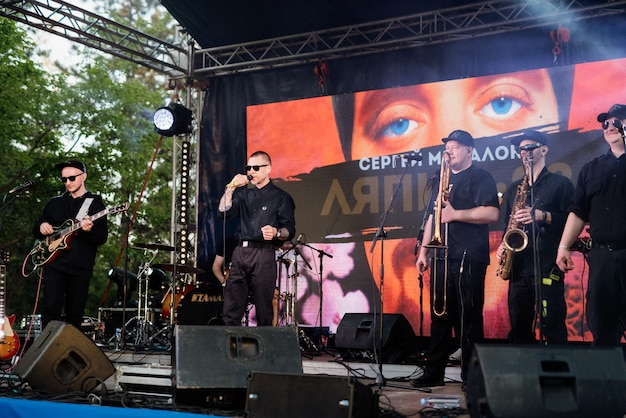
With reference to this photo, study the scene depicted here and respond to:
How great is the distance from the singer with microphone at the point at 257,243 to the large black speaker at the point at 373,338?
1025 mm

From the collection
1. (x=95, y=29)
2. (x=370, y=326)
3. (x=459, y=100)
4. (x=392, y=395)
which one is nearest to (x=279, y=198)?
(x=370, y=326)

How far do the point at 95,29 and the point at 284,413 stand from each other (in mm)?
6694

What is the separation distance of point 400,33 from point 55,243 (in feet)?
16.1

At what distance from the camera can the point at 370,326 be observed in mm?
6902

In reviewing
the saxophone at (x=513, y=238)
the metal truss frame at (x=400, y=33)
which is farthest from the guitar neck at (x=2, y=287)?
the saxophone at (x=513, y=238)

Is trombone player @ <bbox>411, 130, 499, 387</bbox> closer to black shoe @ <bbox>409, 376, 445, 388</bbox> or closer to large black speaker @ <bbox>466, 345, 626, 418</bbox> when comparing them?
black shoe @ <bbox>409, 376, 445, 388</bbox>

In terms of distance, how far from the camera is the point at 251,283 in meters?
6.32

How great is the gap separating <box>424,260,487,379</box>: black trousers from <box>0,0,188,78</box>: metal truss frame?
5.09 m

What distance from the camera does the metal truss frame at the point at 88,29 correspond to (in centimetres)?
798

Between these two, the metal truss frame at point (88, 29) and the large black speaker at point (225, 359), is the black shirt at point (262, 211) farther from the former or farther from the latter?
the metal truss frame at point (88, 29)

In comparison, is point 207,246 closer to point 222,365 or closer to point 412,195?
point 412,195

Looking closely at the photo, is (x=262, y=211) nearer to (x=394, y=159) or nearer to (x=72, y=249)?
(x=72, y=249)

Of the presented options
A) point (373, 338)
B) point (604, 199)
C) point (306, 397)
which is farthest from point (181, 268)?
point (306, 397)

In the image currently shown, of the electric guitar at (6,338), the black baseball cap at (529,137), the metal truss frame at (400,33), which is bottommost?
the electric guitar at (6,338)
